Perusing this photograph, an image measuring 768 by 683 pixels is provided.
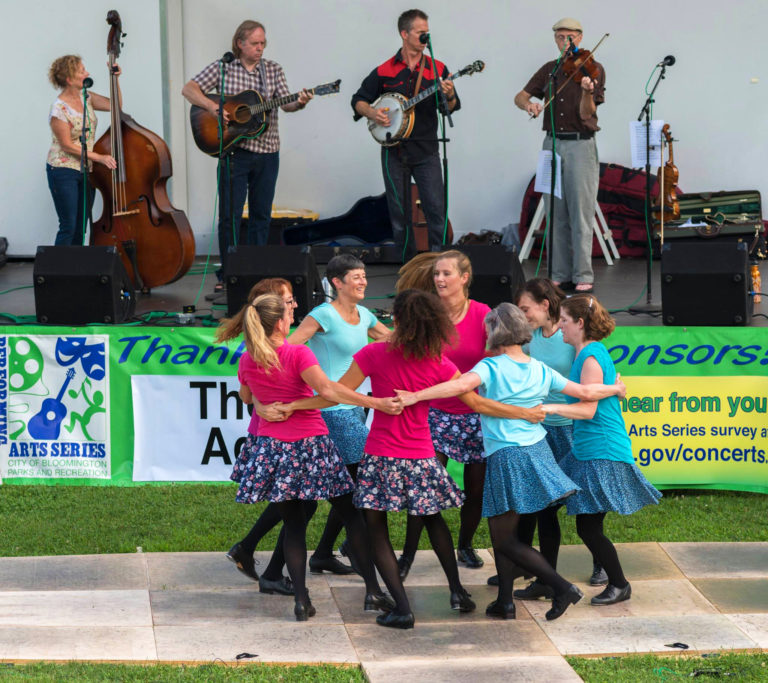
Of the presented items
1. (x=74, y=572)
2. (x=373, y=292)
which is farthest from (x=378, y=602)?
(x=373, y=292)

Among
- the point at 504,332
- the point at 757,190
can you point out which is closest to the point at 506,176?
the point at 757,190

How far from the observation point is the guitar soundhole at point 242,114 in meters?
9.05

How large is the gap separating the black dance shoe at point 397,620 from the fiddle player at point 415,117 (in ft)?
13.9

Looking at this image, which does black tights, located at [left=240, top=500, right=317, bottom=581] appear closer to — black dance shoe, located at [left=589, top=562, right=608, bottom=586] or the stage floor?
black dance shoe, located at [left=589, top=562, right=608, bottom=586]

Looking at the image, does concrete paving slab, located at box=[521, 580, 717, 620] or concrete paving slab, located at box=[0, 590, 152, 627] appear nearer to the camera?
concrete paving slab, located at box=[0, 590, 152, 627]

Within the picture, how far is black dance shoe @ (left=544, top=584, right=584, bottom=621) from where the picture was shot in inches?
205

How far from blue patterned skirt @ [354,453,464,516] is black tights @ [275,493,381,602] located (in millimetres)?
287

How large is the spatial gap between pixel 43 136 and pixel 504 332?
7249 millimetres

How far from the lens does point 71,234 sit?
940 cm

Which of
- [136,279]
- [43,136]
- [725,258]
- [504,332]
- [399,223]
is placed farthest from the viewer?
[43,136]

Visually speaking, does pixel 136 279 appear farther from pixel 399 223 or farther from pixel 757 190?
pixel 757 190

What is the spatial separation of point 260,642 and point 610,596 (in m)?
1.68

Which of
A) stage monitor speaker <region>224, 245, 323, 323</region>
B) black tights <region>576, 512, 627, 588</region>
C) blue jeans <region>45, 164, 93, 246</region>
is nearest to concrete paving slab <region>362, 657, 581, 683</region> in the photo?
black tights <region>576, 512, 627, 588</region>

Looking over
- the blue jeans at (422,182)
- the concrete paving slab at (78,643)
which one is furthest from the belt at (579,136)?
the concrete paving slab at (78,643)
